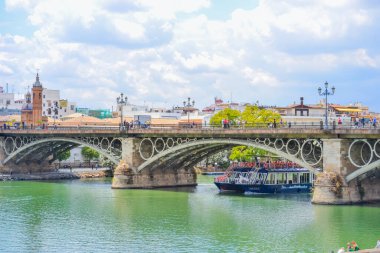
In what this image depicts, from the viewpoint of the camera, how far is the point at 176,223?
58375 mm

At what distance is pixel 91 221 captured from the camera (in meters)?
59.4

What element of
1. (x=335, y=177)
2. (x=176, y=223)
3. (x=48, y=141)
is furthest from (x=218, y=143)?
(x=48, y=141)

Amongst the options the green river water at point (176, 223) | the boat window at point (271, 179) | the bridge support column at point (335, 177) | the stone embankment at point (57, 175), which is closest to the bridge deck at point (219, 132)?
the bridge support column at point (335, 177)

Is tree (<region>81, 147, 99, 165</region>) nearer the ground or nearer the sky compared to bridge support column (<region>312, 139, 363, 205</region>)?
nearer the sky

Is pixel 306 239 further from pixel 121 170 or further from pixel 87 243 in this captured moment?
pixel 121 170

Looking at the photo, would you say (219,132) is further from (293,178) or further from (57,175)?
(57,175)

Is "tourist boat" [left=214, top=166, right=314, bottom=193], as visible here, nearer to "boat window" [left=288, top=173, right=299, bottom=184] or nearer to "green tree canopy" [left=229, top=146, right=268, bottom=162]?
"boat window" [left=288, top=173, right=299, bottom=184]

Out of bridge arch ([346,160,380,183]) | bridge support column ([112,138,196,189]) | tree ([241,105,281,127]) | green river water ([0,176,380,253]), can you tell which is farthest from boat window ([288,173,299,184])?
tree ([241,105,281,127])

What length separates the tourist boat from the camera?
8262 cm

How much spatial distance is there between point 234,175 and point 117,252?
38988mm

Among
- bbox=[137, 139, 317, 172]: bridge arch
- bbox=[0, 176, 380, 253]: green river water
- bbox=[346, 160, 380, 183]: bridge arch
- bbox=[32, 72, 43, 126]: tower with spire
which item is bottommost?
bbox=[0, 176, 380, 253]: green river water

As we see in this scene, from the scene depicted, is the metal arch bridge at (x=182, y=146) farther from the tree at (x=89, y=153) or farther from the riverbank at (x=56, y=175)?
the tree at (x=89, y=153)

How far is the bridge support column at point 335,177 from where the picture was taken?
6594cm

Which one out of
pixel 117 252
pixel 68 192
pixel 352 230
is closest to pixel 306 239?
pixel 352 230
